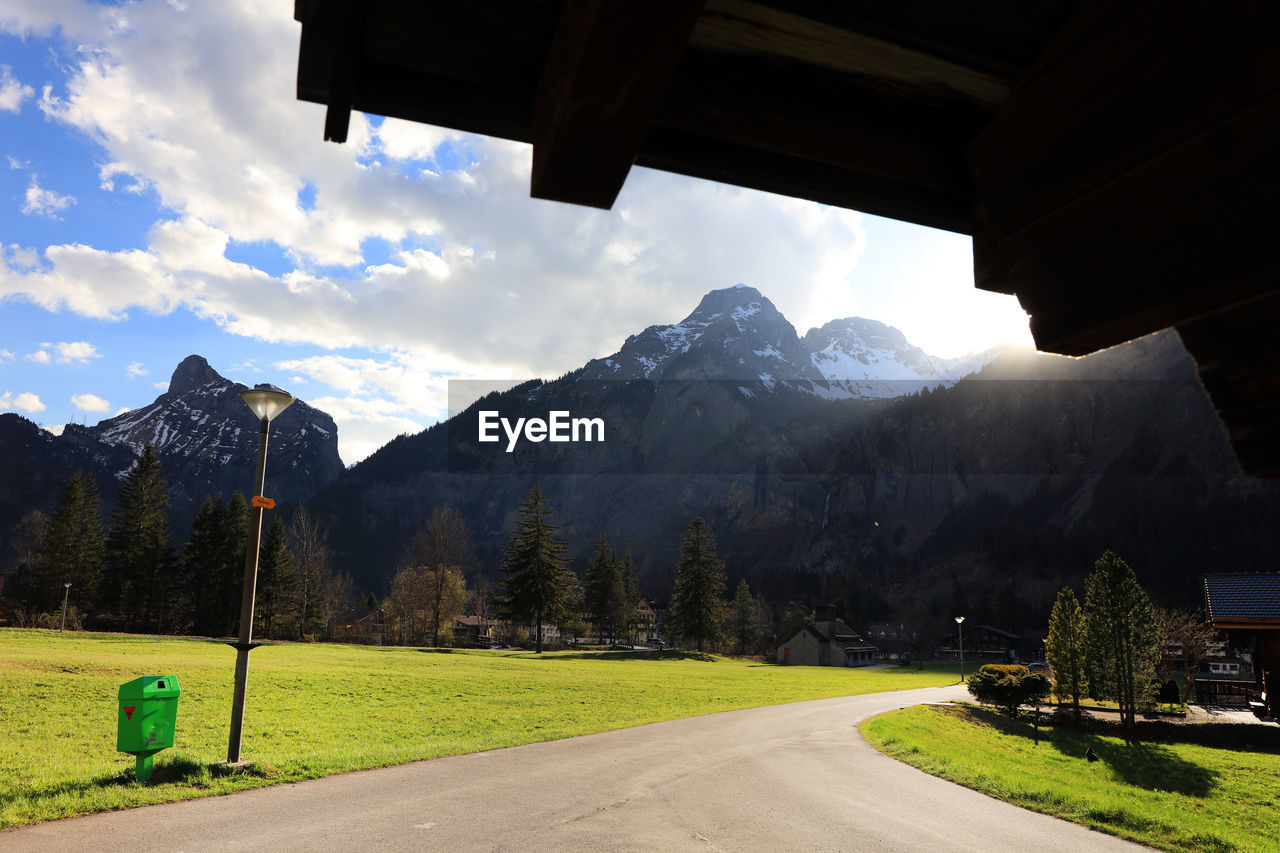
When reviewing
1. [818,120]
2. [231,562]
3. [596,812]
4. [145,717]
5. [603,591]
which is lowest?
[603,591]

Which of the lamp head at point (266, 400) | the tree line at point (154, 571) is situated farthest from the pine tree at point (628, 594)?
the lamp head at point (266, 400)

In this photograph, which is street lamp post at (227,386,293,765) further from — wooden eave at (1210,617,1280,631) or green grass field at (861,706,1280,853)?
wooden eave at (1210,617,1280,631)

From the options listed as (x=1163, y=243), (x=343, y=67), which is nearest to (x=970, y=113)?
(x=1163, y=243)

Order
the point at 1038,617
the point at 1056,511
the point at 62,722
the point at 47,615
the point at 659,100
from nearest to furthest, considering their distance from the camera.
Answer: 1. the point at 659,100
2. the point at 62,722
3. the point at 47,615
4. the point at 1038,617
5. the point at 1056,511

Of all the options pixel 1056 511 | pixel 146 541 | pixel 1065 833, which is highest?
pixel 1056 511

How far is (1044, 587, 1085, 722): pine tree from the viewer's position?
3241 centimetres

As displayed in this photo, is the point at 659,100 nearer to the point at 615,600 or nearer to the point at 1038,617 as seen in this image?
the point at 615,600

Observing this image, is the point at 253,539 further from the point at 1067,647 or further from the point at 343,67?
the point at 1067,647

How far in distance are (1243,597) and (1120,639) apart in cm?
512

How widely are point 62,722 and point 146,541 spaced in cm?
6129

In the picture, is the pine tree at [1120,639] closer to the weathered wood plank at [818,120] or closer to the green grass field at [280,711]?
the green grass field at [280,711]

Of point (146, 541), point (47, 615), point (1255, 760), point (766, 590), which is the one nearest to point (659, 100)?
point (1255, 760)

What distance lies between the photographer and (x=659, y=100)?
1769mm

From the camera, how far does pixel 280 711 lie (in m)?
19.0
